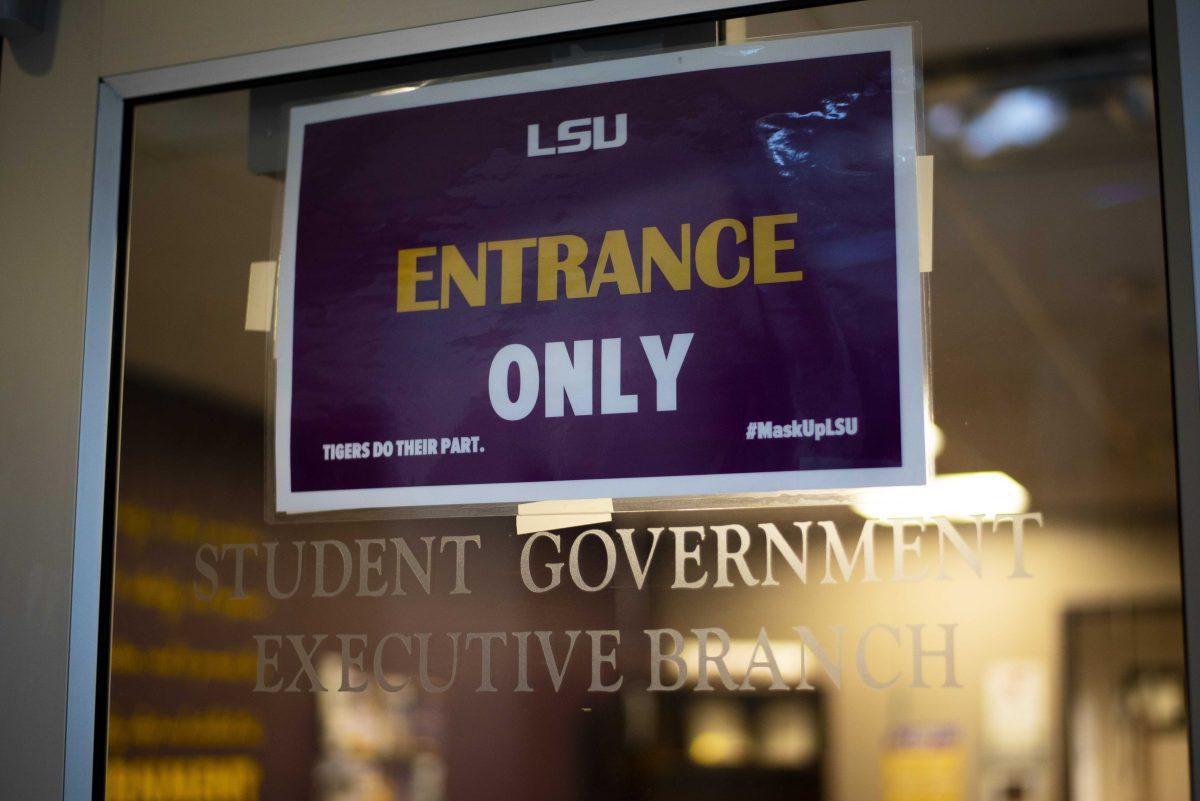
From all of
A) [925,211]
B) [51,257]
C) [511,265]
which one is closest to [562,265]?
[511,265]

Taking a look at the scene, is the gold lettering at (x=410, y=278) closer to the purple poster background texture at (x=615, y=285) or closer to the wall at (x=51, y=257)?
the purple poster background texture at (x=615, y=285)

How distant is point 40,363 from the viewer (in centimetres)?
136

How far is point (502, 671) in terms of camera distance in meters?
1.19

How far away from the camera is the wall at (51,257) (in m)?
1.30

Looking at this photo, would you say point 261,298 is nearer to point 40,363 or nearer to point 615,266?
point 40,363

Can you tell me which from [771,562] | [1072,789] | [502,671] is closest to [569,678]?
[502,671]

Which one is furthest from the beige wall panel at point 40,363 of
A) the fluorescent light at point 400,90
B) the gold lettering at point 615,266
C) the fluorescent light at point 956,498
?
the fluorescent light at point 956,498

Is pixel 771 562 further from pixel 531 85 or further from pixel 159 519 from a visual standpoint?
pixel 159 519

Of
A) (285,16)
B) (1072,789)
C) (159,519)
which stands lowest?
(1072,789)

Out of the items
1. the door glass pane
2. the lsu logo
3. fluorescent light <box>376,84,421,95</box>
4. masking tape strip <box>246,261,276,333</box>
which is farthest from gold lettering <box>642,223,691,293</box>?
masking tape strip <box>246,261,276,333</box>

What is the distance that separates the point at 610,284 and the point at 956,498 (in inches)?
16.0

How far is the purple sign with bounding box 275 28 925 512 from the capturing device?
1141mm

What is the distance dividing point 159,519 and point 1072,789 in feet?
3.21

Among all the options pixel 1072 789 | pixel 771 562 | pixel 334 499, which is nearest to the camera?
pixel 1072 789
